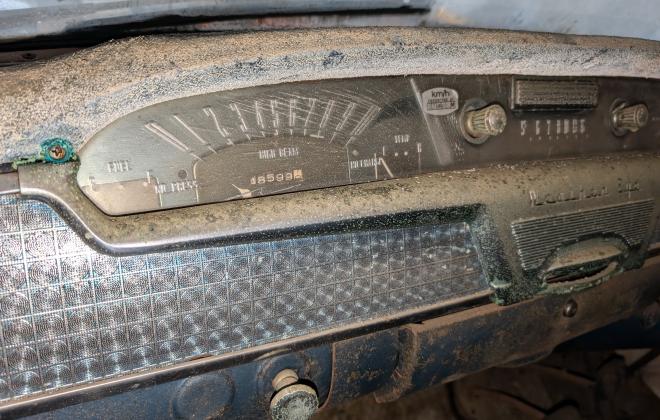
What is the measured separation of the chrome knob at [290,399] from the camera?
0.89 m

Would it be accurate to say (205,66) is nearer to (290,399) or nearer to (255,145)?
(255,145)

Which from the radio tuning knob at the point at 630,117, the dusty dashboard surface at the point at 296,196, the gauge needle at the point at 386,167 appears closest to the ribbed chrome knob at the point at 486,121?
the dusty dashboard surface at the point at 296,196

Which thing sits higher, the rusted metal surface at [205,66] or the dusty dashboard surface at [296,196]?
the rusted metal surface at [205,66]

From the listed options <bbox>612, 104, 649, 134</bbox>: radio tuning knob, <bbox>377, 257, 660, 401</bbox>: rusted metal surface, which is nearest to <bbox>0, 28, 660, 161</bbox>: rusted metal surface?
<bbox>612, 104, 649, 134</bbox>: radio tuning knob

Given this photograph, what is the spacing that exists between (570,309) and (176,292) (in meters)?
0.98

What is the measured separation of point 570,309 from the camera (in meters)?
1.18

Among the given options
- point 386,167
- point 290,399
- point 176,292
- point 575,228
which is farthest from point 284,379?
point 575,228

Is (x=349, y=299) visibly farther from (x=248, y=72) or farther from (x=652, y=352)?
(x=652, y=352)

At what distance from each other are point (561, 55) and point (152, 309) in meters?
0.89

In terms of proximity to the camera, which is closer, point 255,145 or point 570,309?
point 255,145

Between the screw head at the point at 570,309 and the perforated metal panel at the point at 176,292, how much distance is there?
0.43 metres

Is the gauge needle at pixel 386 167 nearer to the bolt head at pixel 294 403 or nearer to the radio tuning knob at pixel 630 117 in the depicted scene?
the bolt head at pixel 294 403

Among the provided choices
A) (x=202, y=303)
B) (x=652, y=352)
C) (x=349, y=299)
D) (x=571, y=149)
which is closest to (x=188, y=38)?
(x=202, y=303)

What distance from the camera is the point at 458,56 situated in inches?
32.4
